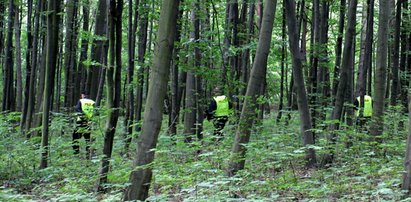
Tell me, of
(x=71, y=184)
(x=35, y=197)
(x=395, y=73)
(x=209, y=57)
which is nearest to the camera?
(x=71, y=184)

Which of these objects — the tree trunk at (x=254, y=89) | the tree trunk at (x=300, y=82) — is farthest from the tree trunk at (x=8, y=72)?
the tree trunk at (x=254, y=89)

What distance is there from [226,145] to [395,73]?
6878mm

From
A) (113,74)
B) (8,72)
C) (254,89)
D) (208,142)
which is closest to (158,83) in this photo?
(113,74)

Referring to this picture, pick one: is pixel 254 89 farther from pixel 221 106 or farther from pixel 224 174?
pixel 221 106

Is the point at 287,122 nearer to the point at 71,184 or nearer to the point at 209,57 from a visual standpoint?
the point at 209,57

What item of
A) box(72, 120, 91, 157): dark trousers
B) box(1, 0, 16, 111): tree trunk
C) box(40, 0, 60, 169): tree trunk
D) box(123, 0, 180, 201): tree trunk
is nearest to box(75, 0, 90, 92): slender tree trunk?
box(72, 120, 91, 157): dark trousers

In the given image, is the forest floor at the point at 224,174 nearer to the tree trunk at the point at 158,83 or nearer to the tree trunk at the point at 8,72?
the tree trunk at the point at 158,83

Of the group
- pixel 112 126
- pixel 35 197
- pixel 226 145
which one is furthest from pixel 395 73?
pixel 35 197

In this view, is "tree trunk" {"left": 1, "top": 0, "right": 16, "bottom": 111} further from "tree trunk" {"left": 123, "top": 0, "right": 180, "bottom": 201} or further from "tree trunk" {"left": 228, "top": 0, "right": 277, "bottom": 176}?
"tree trunk" {"left": 123, "top": 0, "right": 180, "bottom": 201}

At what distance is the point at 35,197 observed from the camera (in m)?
6.90

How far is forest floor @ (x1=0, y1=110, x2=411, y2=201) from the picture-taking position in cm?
531

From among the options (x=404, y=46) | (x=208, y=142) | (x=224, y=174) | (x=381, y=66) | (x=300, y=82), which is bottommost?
(x=224, y=174)

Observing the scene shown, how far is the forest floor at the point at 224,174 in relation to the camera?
5309 mm

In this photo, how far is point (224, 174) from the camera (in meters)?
6.66
